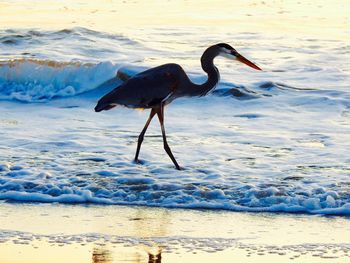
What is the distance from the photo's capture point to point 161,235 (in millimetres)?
8750

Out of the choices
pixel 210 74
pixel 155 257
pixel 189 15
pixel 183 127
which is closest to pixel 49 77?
pixel 183 127

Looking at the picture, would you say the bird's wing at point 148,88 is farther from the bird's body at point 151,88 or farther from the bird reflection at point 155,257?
the bird reflection at point 155,257

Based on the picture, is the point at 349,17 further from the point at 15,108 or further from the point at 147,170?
the point at 147,170

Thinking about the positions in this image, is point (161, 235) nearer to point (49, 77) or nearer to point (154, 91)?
point (154, 91)

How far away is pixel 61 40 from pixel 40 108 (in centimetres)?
496

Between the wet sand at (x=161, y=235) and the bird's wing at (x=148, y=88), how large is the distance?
85.7 inches

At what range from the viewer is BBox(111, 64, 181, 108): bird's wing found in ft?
38.4

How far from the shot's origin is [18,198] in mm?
10016

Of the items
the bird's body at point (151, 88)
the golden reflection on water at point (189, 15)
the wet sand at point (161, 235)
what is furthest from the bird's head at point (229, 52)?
the golden reflection on water at point (189, 15)

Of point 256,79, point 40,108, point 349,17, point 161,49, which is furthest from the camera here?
point 349,17

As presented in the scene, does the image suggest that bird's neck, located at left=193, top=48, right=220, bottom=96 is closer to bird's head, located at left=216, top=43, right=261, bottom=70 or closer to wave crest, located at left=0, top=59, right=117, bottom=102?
bird's head, located at left=216, top=43, right=261, bottom=70

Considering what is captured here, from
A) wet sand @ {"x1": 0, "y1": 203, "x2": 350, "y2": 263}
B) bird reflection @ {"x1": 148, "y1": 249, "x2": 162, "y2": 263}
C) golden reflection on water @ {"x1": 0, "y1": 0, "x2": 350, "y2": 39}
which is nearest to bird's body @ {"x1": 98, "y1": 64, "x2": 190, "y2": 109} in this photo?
wet sand @ {"x1": 0, "y1": 203, "x2": 350, "y2": 263}

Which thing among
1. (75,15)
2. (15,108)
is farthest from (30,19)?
(15,108)

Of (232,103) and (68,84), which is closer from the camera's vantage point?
(232,103)
